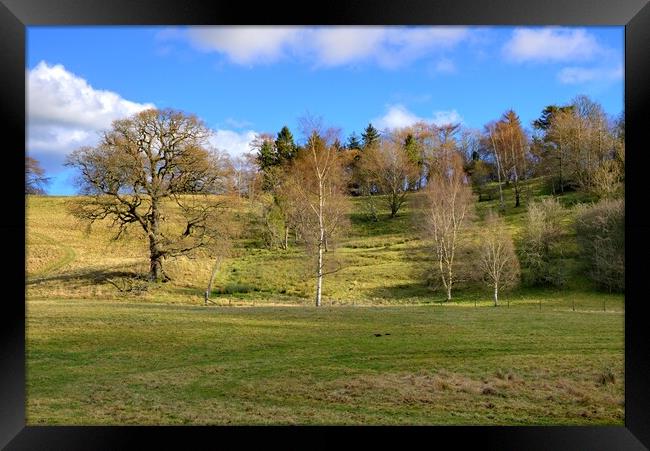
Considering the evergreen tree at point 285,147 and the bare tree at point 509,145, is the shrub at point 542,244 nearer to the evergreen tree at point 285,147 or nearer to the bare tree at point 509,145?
the bare tree at point 509,145

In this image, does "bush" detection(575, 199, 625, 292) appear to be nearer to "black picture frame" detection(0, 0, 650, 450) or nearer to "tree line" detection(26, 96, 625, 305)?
"tree line" detection(26, 96, 625, 305)

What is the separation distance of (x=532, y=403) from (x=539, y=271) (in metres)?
7.88

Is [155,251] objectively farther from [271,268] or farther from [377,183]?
[377,183]

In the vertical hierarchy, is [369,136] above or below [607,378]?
above

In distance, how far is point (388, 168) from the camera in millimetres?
10266

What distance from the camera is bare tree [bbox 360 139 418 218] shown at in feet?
32.3

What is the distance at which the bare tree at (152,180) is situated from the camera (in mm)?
9031

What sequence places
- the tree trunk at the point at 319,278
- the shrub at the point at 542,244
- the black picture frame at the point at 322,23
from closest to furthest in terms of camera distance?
the black picture frame at the point at 322,23 < the tree trunk at the point at 319,278 < the shrub at the point at 542,244

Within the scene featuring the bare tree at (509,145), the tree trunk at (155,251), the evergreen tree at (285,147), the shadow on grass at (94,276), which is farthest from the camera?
the bare tree at (509,145)

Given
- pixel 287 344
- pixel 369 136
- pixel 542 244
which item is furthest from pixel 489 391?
pixel 542 244

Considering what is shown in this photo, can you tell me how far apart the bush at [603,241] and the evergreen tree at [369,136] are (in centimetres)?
600

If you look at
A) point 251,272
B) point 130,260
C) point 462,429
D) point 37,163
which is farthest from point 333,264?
point 462,429

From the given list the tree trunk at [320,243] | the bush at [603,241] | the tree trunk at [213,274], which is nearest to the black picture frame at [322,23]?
the tree trunk at [213,274]

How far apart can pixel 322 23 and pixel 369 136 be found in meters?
7.70
